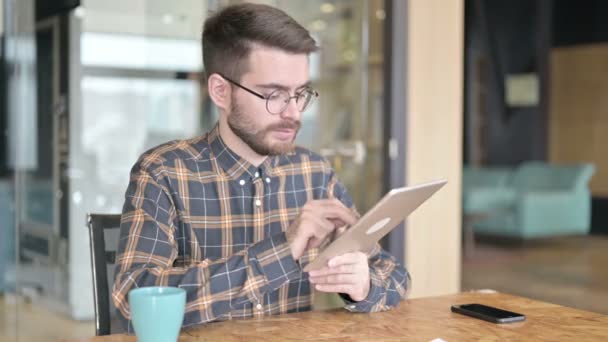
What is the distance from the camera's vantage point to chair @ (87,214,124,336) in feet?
5.06

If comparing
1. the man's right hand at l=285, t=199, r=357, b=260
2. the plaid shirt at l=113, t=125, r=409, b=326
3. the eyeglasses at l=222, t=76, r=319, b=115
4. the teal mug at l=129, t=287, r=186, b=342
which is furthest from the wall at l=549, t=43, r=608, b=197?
the teal mug at l=129, t=287, r=186, b=342

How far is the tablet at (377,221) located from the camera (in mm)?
1204

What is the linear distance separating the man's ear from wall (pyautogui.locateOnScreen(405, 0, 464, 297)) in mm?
2023

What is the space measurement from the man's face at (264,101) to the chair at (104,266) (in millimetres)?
348

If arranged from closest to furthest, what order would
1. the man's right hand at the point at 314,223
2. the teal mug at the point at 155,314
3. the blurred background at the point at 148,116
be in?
the teal mug at the point at 155,314 < the man's right hand at the point at 314,223 < the blurred background at the point at 148,116

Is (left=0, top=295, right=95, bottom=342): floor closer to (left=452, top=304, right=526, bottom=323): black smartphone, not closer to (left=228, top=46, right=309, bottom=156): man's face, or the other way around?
(left=228, top=46, right=309, bottom=156): man's face

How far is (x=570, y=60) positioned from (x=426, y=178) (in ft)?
24.8

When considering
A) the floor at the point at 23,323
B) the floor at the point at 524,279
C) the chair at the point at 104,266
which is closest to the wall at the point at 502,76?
the floor at the point at 524,279

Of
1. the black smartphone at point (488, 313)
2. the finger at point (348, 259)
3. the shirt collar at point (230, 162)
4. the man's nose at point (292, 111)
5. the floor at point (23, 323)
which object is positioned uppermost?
the man's nose at point (292, 111)

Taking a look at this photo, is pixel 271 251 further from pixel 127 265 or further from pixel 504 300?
pixel 504 300

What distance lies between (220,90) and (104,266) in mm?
452

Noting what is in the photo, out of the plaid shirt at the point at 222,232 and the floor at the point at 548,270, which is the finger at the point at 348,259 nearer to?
the plaid shirt at the point at 222,232

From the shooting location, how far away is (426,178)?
143 inches

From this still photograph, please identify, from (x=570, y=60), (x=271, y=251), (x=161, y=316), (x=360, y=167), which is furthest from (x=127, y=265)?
(x=570, y=60)
